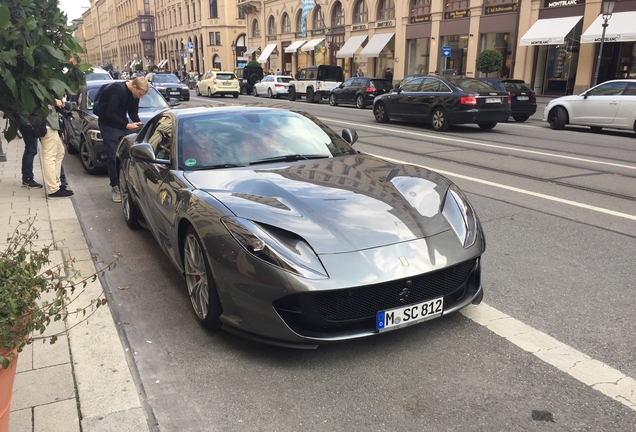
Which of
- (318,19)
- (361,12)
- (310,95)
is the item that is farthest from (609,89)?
(318,19)

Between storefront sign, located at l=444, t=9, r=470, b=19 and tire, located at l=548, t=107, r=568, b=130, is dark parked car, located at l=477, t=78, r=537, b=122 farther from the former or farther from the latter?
storefront sign, located at l=444, t=9, r=470, b=19

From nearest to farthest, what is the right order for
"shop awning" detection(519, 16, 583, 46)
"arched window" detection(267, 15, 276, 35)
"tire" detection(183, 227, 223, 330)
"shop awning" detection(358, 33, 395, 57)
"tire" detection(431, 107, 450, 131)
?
"tire" detection(183, 227, 223, 330) < "tire" detection(431, 107, 450, 131) < "shop awning" detection(519, 16, 583, 46) < "shop awning" detection(358, 33, 395, 57) < "arched window" detection(267, 15, 276, 35)

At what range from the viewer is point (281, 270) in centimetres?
299

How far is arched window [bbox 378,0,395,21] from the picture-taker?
126ft

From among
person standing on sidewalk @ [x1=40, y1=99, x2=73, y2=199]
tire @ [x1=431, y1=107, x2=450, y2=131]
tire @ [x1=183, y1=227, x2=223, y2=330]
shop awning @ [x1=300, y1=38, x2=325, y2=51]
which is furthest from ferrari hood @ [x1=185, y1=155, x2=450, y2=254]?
shop awning @ [x1=300, y1=38, x2=325, y2=51]

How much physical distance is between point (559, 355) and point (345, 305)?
138 cm

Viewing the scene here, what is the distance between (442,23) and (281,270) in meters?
34.1

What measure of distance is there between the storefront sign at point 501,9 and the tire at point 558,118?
1436cm

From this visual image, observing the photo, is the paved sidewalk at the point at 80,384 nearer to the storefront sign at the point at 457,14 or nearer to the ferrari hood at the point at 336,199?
the ferrari hood at the point at 336,199

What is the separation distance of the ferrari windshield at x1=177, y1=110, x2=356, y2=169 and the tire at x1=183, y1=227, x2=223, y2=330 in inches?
31.7

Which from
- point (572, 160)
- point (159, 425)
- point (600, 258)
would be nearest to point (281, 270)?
point (159, 425)

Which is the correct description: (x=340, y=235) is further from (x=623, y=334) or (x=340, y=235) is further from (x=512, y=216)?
(x=512, y=216)

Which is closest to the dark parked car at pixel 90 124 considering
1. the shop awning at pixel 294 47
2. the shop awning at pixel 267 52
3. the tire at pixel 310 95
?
the tire at pixel 310 95

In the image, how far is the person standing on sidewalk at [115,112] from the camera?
7152 mm
